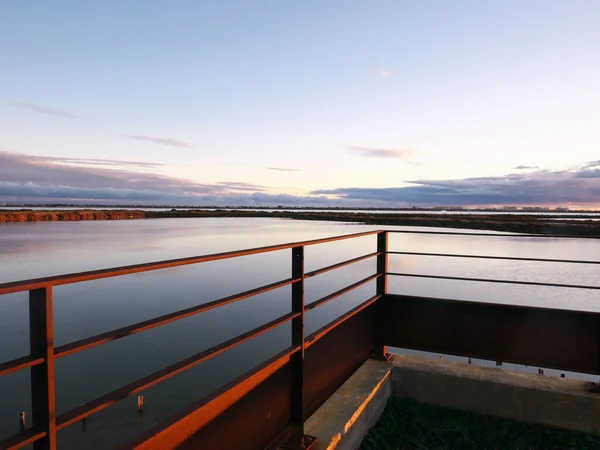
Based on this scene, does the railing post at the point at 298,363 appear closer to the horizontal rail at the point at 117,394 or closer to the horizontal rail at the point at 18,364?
the horizontal rail at the point at 117,394

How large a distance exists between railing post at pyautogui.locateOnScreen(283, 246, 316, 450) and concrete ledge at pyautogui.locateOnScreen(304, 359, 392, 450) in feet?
0.35

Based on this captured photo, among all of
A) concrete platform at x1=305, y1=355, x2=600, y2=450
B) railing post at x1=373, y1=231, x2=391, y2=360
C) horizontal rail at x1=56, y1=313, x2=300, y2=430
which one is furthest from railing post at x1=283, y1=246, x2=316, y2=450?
railing post at x1=373, y1=231, x2=391, y2=360

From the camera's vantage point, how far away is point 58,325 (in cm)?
1509

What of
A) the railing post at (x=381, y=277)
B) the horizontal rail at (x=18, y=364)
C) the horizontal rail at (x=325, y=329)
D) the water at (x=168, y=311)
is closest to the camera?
the horizontal rail at (x=18, y=364)

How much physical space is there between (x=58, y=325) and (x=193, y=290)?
6432mm

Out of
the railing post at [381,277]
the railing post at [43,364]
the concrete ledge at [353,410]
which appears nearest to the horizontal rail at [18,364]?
the railing post at [43,364]

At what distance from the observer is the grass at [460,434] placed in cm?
368

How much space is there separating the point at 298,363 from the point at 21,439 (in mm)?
2022

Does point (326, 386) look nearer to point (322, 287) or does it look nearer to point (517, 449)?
point (517, 449)

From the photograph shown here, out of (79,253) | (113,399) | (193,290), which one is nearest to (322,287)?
(193,290)

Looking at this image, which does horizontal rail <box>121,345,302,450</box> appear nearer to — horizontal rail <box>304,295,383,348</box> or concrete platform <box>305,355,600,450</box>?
horizontal rail <box>304,295,383,348</box>

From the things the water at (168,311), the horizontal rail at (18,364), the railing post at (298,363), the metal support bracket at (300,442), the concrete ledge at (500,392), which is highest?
the horizontal rail at (18,364)

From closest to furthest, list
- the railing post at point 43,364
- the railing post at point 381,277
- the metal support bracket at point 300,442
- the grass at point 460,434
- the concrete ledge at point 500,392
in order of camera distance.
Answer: the railing post at point 43,364, the metal support bracket at point 300,442, the grass at point 460,434, the concrete ledge at point 500,392, the railing post at point 381,277

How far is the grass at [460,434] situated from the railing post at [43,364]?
2924 mm
